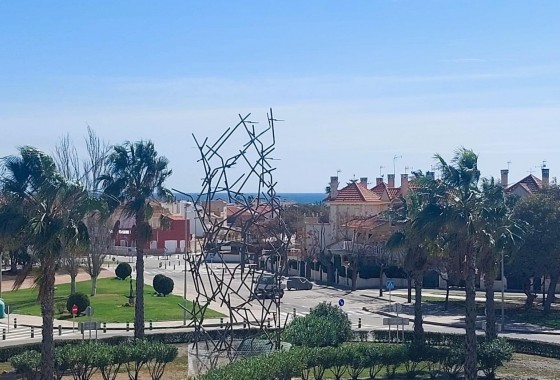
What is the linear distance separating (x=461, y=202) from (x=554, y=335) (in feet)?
55.3

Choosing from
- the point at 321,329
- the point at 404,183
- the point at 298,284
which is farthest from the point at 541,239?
the point at 404,183

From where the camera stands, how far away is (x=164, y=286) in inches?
2270

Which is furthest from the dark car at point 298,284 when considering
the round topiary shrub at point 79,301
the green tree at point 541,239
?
the round topiary shrub at point 79,301

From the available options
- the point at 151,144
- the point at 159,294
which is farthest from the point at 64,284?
the point at 151,144

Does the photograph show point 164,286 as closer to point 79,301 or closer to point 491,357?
point 79,301

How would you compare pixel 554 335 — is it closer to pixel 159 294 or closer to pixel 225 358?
pixel 225 358

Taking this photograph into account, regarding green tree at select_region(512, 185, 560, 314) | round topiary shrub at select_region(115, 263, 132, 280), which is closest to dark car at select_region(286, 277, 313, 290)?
round topiary shrub at select_region(115, 263, 132, 280)

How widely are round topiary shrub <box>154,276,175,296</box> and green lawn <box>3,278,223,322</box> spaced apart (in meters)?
0.51

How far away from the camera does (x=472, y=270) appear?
28.1m

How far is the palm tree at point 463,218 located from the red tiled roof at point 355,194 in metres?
44.7

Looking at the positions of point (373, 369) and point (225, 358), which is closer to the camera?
point (225, 358)

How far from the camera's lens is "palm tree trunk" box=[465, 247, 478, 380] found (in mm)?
27250

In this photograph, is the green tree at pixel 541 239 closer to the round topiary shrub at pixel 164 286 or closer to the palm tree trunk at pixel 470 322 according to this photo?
the palm tree trunk at pixel 470 322

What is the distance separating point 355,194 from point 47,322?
5185 cm
